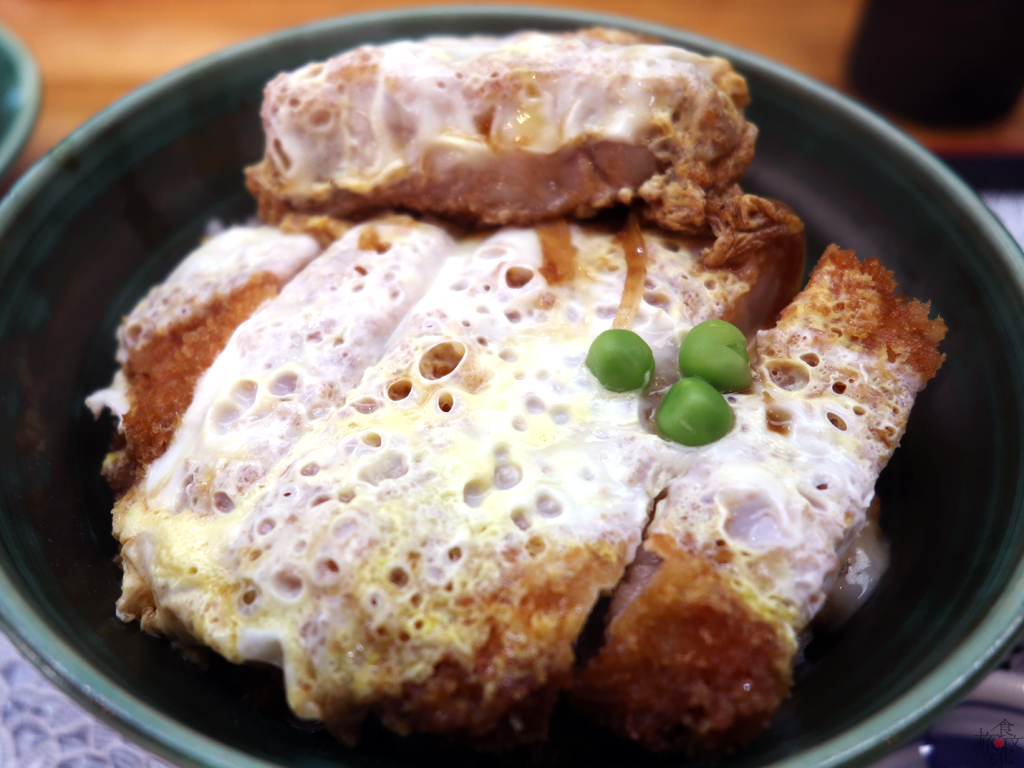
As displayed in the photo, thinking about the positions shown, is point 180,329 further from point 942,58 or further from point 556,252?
point 942,58

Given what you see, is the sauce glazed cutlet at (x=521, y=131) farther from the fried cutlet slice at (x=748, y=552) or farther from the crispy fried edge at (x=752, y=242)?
the fried cutlet slice at (x=748, y=552)

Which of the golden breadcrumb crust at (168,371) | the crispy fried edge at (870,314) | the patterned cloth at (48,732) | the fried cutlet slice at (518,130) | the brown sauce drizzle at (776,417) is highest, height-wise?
the fried cutlet slice at (518,130)

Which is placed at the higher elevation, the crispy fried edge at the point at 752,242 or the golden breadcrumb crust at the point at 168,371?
the crispy fried edge at the point at 752,242

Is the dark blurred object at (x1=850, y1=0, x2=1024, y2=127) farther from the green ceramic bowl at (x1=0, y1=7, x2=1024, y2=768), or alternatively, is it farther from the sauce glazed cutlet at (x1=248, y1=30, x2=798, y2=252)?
the sauce glazed cutlet at (x1=248, y1=30, x2=798, y2=252)

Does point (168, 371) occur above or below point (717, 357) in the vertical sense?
below

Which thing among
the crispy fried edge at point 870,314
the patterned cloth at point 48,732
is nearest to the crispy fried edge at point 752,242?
the crispy fried edge at point 870,314

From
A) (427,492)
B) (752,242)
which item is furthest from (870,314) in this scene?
(427,492)

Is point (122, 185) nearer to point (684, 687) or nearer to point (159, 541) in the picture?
point (159, 541)
